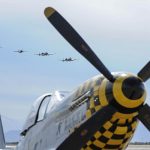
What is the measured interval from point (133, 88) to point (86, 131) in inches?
47.9

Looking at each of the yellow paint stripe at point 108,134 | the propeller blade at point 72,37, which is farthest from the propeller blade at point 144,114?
the propeller blade at point 72,37

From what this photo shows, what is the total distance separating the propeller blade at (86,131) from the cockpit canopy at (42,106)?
8.35ft

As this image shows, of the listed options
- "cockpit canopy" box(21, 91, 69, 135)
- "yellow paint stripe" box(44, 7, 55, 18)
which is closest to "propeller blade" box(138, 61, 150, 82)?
"yellow paint stripe" box(44, 7, 55, 18)

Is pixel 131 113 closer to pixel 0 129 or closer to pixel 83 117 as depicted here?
pixel 83 117

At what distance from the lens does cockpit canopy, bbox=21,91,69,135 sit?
42.1ft

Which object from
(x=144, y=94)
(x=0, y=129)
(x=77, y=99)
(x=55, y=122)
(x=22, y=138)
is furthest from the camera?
(x=0, y=129)

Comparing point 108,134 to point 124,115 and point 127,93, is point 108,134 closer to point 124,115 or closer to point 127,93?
point 124,115

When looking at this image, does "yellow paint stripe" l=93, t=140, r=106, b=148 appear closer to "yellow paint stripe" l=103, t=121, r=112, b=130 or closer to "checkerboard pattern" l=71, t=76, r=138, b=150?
"checkerboard pattern" l=71, t=76, r=138, b=150

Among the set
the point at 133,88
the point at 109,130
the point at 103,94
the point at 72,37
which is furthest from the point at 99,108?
the point at 72,37

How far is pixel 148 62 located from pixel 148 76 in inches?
11.1

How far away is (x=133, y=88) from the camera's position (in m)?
9.48

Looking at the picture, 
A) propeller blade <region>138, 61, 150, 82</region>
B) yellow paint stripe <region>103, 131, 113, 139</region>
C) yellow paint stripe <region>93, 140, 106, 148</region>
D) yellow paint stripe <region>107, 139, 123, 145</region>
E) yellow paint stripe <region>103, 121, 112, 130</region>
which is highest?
propeller blade <region>138, 61, 150, 82</region>

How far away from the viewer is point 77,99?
Result: 36.1 feet

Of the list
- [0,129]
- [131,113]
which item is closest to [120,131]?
[131,113]
